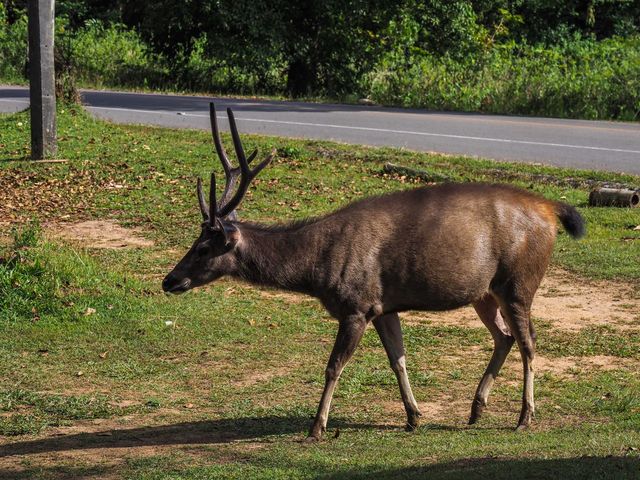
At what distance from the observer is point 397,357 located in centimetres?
777

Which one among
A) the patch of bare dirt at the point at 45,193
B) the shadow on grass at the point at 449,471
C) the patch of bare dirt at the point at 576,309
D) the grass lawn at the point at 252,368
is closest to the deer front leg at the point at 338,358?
the grass lawn at the point at 252,368

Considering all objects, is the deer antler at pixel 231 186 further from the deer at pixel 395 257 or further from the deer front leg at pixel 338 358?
the deer front leg at pixel 338 358

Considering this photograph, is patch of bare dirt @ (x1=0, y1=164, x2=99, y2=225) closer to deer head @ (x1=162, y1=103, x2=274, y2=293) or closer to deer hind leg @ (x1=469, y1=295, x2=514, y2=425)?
deer head @ (x1=162, y1=103, x2=274, y2=293)

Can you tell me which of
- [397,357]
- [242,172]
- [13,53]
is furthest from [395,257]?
[13,53]

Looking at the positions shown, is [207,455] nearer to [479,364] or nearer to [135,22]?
[479,364]

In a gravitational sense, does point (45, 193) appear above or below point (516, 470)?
below

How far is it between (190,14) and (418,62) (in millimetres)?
5662

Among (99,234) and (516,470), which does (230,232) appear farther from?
(99,234)

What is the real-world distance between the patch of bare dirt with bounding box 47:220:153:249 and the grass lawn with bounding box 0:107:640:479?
5cm

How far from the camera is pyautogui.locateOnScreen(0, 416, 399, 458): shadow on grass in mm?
7277

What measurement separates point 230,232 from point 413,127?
1386cm

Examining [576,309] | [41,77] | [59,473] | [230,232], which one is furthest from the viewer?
[41,77]

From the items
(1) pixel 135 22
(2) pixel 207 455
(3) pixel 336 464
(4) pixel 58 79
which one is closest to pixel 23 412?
(2) pixel 207 455

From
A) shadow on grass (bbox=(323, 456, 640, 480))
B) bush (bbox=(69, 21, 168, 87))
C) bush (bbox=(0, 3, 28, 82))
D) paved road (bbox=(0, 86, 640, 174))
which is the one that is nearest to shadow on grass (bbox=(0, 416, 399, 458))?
shadow on grass (bbox=(323, 456, 640, 480))
